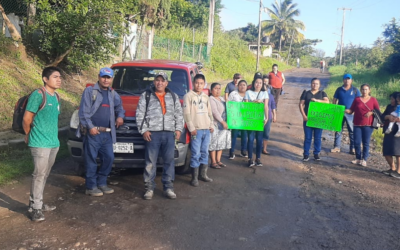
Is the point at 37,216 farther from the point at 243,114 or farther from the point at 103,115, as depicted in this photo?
the point at 243,114

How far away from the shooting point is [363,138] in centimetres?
761

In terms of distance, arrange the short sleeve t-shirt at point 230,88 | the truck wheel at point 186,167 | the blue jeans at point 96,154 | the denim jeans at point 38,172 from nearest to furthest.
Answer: the denim jeans at point 38,172 → the blue jeans at point 96,154 → the truck wheel at point 186,167 → the short sleeve t-shirt at point 230,88

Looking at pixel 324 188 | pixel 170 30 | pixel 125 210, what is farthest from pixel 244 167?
pixel 170 30

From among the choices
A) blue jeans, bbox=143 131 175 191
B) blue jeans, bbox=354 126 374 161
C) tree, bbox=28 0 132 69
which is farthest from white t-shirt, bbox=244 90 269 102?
tree, bbox=28 0 132 69

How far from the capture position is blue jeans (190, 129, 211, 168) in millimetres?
5801

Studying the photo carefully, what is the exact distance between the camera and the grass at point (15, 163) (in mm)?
5910

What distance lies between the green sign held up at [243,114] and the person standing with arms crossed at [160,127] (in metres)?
2.20

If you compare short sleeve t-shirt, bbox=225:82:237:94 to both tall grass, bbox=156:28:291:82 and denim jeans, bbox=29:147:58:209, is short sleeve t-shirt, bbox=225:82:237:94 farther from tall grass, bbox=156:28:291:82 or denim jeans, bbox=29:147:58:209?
tall grass, bbox=156:28:291:82

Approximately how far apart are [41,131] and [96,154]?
1.07 m

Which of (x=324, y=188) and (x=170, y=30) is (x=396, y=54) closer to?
(x=170, y=30)

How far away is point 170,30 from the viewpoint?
29.4 meters

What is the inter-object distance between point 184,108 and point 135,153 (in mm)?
1051

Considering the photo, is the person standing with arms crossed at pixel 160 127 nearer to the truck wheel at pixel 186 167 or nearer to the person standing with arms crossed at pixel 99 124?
the person standing with arms crossed at pixel 99 124

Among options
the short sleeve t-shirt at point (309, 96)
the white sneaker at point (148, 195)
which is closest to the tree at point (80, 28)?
the short sleeve t-shirt at point (309, 96)
